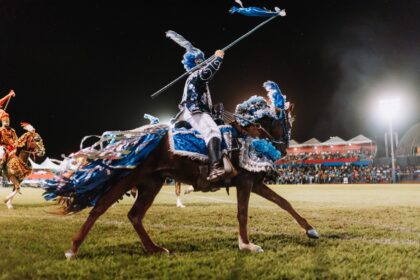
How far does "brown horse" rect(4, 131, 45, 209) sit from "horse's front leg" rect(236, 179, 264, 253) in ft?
40.4

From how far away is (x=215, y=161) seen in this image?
577 centimetres

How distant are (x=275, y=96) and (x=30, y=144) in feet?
40.5

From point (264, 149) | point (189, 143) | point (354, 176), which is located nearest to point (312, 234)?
point (264, 149)

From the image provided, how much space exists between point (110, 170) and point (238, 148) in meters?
2.00

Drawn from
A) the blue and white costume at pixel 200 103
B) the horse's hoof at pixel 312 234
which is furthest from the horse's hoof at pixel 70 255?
the horse's hoof at pixel 312 234

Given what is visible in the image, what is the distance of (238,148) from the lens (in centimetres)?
607

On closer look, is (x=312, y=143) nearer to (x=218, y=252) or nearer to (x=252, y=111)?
(x=252, y=111)

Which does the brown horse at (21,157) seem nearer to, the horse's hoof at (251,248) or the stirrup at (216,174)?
the stirrup at (216,174)

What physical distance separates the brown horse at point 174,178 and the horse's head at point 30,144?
11.0 metres

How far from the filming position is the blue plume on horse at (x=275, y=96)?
6.63 meters

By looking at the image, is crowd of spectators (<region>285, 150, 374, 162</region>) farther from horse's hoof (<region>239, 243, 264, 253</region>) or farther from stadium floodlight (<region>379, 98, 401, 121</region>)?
horse's hoof (<region>239, 243, 264, 253</region>)

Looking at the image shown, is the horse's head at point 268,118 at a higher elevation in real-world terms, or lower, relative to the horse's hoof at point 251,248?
higher

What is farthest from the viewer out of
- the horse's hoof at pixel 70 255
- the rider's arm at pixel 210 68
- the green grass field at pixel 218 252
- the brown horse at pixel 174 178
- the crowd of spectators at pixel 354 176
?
the crowd of spectators at pixel 354 176

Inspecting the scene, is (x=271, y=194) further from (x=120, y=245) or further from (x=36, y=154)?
(x=36, y=154)
